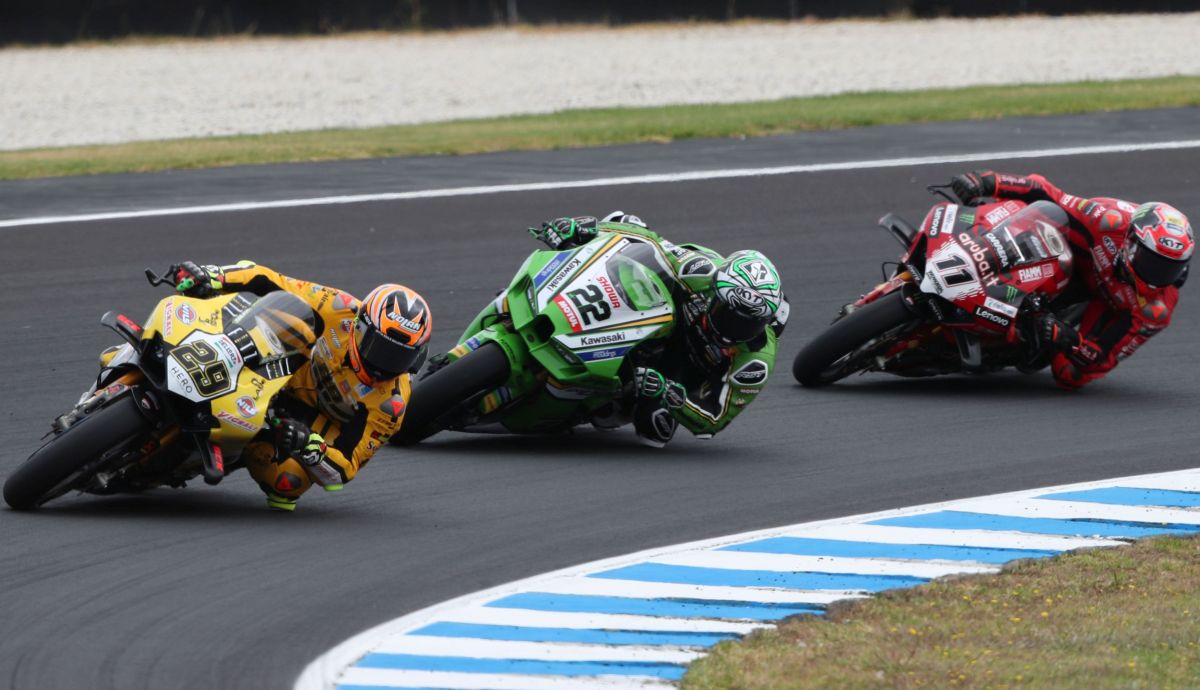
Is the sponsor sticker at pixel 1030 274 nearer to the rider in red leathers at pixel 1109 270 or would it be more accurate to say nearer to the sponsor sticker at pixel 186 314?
the rider in red leathers at pixel 1109 270

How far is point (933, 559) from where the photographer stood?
8.20 meters

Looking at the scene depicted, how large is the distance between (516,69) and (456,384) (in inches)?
674

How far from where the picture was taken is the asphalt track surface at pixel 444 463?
23.7ft

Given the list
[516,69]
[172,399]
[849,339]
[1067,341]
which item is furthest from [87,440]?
[516,69]

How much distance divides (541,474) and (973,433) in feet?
9.34

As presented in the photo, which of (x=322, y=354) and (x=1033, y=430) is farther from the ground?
(x=322, y=354)

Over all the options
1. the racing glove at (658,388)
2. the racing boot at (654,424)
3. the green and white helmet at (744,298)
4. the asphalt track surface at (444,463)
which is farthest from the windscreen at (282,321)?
the green and white helmet at (744,298)

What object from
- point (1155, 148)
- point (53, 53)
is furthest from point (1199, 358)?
point (53, 53)

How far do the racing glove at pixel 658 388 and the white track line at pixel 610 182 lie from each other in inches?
282

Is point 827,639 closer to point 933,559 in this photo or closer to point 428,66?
point 933,559

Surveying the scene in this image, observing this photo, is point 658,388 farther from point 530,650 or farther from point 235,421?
point 530,650

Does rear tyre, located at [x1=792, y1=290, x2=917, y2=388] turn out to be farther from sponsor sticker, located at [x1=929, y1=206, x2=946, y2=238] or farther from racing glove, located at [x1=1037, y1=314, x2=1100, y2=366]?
racing glove, located at [x1=1037, y1=314, x2=1100, y2=366]

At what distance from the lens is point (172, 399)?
26.4ft

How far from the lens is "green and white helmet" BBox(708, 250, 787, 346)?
32.6 ft
